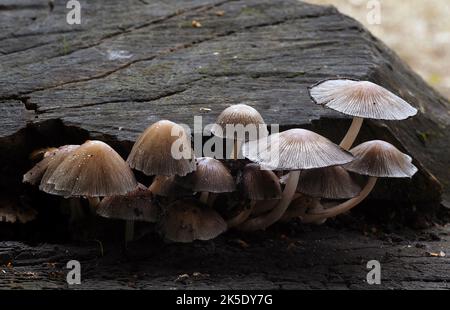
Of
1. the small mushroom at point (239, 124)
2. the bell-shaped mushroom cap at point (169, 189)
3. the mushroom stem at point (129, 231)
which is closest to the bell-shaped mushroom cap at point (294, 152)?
the small mushroom at point (239, 124)

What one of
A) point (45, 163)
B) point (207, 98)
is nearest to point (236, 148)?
point (207, 98)

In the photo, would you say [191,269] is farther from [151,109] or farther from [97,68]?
[97,68]

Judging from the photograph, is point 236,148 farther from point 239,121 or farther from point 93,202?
point 93,202

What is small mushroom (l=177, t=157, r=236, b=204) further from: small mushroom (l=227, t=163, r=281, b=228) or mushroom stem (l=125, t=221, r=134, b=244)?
mushroom stem (l=125, t=221, r=134, b=244)

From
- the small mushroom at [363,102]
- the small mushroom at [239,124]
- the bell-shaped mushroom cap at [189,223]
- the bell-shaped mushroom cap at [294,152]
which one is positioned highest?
the small mushroom at [363,102]

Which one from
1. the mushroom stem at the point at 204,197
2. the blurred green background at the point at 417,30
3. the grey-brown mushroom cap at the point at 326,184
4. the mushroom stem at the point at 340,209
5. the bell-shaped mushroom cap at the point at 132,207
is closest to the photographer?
the bell-shaped mushroom cap at the point at 132,207

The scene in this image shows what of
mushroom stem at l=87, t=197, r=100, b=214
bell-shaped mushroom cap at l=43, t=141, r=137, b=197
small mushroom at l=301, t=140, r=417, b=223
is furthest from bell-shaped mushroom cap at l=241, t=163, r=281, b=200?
mushroom stem at l=87, t=197, r=100, b=214

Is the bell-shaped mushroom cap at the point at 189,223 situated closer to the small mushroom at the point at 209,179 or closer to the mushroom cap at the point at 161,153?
the small mushroom at the point at 209,179

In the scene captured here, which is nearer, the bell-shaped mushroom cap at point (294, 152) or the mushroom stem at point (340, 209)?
the bell-shaped mushroom cap at point (294, 152)
